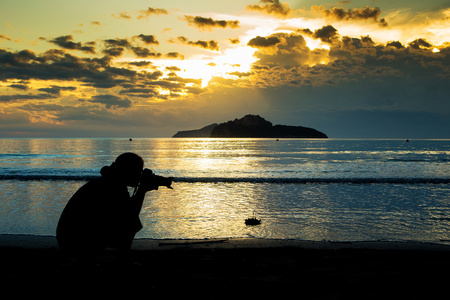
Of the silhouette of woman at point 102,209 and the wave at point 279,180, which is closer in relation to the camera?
the silhouette of woman at point 102,209

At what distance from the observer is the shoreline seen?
26.3 feet

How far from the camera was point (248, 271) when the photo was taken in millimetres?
5793

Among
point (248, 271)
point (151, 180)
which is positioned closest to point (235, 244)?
point (248, 271)

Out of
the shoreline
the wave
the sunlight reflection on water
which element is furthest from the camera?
the wave

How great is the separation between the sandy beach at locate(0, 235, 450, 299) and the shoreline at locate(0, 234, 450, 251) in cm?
3

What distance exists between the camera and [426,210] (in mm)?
14117

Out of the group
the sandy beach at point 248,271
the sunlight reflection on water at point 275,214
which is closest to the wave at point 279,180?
the sunlight reflection on water at point 275,214

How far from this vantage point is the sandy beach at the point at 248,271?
4.61 meters

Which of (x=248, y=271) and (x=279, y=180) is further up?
(x=248, y=271)

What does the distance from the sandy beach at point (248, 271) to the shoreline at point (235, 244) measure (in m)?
0.03

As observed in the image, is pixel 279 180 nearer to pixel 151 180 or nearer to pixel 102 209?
pixel 151 180

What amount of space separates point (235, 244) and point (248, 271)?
2615 millimetres

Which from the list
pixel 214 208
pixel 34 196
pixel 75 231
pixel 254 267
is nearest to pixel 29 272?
pixel 75 231

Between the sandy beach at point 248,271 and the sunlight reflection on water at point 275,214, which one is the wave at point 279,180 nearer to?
the sunlight reflection on water at point 275,214
